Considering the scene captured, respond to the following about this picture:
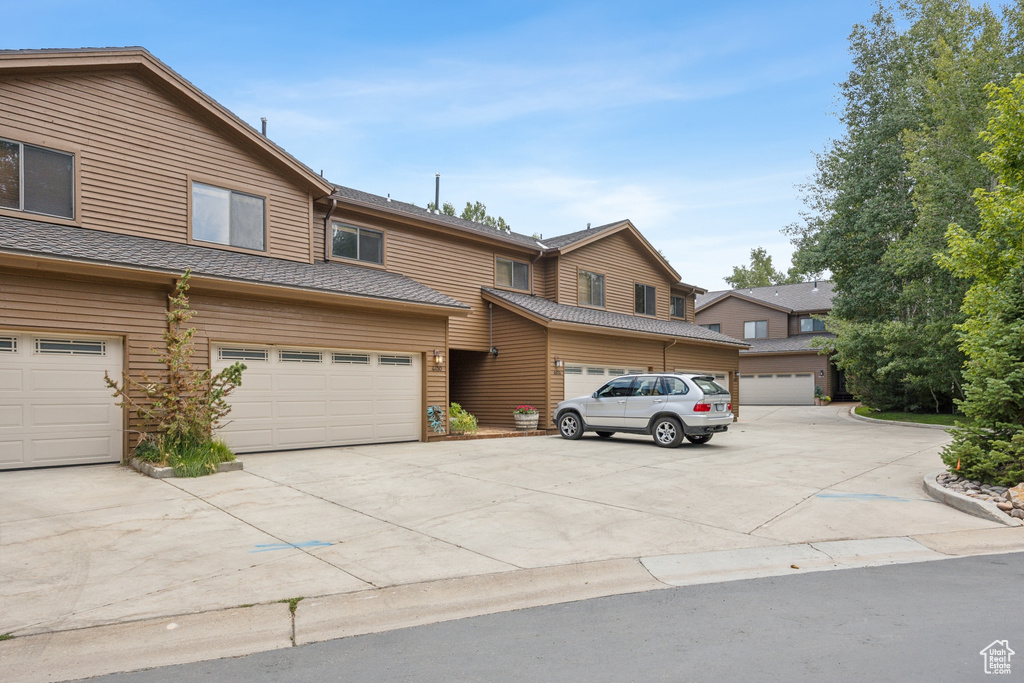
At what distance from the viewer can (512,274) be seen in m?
21.5

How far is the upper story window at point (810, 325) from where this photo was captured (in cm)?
3988

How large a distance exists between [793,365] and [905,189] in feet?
49.9

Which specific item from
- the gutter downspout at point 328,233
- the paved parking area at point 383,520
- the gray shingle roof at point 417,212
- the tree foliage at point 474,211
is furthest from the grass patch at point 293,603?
the tree foliage at point 474,211

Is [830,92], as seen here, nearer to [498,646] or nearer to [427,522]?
[427,522]

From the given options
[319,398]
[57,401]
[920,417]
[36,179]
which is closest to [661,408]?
[319,398]

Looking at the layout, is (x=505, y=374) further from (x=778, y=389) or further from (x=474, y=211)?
(x=474, y=211)

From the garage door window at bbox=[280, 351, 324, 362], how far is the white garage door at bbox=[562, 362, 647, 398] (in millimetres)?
7815

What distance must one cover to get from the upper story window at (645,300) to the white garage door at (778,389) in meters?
16.9

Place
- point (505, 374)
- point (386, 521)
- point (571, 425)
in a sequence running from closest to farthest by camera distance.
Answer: point (386, 521) < point (571, 425) < point (505, 374)

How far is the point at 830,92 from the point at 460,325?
21328 millimetres

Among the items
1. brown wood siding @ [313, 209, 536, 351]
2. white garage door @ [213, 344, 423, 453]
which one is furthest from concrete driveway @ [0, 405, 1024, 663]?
brown wood siding @ [313, 209, 536, 351]

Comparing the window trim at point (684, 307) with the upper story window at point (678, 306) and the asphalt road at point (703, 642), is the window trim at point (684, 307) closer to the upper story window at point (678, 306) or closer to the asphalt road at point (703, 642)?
the upper story window at point (678, 306)

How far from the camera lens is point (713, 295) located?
47031mm

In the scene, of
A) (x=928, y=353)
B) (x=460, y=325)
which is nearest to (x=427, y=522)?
(x=460, y=325)
